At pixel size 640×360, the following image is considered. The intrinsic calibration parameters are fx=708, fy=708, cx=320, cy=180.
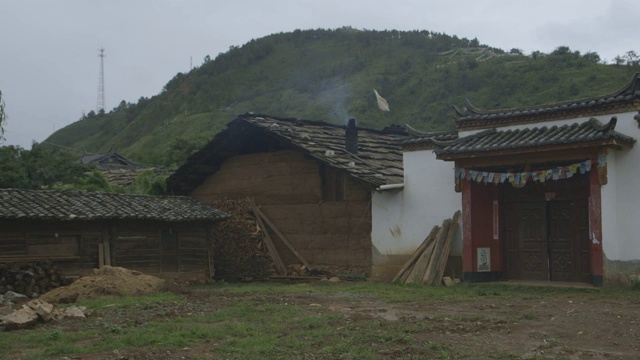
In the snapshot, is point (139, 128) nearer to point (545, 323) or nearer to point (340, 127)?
point (340, 127)

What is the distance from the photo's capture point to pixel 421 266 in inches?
651

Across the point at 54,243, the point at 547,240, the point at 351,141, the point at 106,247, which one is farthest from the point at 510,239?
the point at 54,243

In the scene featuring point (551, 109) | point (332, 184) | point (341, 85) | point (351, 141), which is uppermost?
point (341, 85)

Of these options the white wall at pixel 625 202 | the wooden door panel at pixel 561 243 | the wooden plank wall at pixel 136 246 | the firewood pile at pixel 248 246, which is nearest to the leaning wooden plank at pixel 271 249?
the firewood pile at pixel 248 246

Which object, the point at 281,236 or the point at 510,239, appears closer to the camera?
the point at 510,239

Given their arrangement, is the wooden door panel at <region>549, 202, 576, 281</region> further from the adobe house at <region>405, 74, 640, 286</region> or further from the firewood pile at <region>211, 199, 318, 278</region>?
the firewood pile at <region>211, 199, 318, 278</region>

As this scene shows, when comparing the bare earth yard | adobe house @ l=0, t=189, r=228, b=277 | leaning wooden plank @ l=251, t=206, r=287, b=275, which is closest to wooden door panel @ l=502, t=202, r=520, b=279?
the bare earth yard

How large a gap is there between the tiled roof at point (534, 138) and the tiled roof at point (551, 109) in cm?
31

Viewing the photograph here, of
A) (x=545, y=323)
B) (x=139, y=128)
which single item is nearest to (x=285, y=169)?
(x=545, y=323)

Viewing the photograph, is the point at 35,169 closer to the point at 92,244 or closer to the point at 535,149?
the point at 92,244

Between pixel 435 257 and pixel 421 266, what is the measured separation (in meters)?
0.44

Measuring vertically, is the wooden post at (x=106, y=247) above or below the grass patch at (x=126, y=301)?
above

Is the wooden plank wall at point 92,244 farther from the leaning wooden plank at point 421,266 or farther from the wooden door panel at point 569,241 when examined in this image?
the wooden door panel at point 569,241

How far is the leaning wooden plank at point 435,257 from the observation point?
16172 mm
